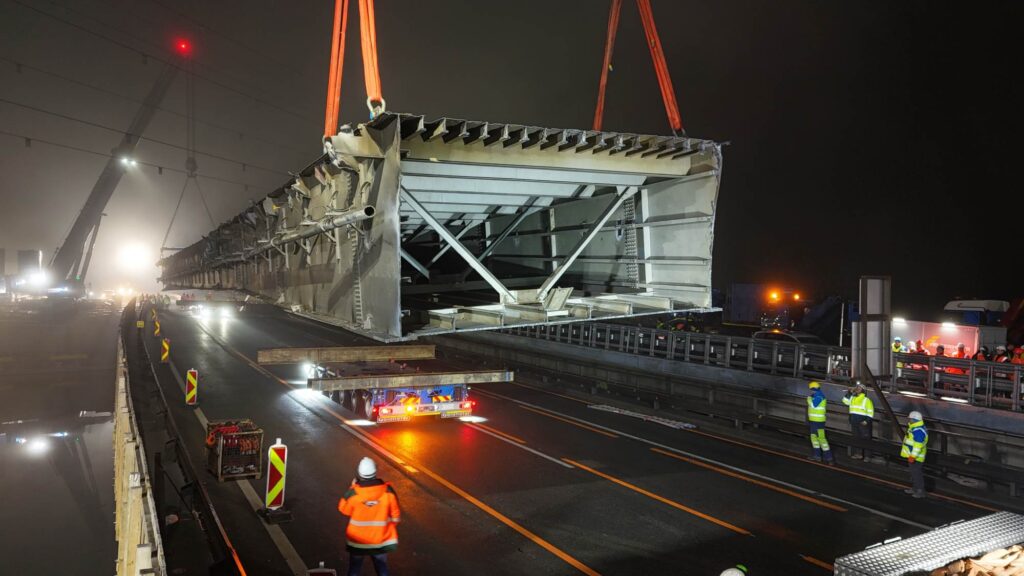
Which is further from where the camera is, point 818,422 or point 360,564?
point 818,422

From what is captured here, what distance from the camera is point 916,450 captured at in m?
11.0

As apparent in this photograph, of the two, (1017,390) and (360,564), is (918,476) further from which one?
(360,564)

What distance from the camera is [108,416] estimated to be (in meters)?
22.7

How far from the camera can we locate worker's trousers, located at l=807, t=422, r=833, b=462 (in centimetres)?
1330

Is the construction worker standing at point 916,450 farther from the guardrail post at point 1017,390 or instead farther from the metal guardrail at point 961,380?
the metal guardrail at point 961,380

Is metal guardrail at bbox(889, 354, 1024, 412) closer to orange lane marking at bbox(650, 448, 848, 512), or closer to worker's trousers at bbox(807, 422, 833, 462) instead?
worker's trousers at bbox(807, 422, 833, 462)

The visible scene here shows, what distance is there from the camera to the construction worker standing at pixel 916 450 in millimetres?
11031

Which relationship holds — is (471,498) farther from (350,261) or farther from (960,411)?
(960,411)

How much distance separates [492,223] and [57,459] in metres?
15.6

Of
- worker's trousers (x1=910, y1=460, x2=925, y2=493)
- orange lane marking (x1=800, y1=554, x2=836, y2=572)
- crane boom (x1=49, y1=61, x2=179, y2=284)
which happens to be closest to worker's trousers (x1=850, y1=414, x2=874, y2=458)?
worker's trousers (x1=910, y1=460, x2=925, y2=493)

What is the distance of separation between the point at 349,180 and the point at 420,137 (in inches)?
73.0

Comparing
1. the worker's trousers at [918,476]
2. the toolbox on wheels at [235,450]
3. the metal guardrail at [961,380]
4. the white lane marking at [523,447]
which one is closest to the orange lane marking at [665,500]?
the white lane marking at [523,447]

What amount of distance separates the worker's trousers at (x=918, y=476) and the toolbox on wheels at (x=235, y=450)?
12434mm

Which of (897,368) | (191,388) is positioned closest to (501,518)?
(897,368)
